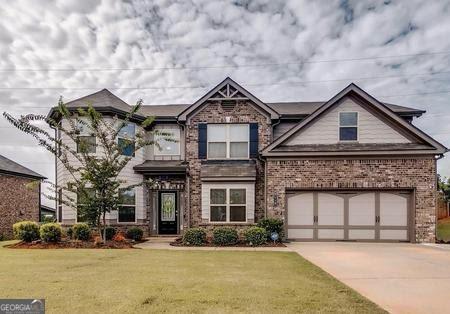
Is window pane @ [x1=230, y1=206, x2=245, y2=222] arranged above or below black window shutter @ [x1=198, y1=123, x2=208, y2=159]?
below

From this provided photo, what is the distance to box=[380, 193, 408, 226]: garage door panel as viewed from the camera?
46.1 ft

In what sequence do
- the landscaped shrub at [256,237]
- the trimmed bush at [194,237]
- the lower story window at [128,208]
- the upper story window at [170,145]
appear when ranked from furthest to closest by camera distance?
the upper story window at [170,145] < the lower story window at [128,208] < the trimmed bush at [194,237] < the landscaped shrub at [256,237]

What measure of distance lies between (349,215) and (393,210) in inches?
76.7

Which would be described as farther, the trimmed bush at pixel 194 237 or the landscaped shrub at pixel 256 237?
the trimmed bush at pixel 194 237

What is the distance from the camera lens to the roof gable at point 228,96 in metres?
15.8

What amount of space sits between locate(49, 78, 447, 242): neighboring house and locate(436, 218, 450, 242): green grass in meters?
3.14

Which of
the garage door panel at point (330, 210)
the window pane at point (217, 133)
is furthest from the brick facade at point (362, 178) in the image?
the window pane at point (217, 133)

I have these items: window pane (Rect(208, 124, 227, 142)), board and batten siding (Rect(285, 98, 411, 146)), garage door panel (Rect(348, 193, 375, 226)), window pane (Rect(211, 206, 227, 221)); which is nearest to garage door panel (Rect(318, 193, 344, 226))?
garage door panel (Rect(348, 193, 375, 226))

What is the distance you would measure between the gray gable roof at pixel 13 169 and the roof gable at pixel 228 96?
11.4m

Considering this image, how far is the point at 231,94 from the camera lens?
16.1 meters

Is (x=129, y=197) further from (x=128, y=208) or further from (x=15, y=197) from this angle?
(x=15, y=197)

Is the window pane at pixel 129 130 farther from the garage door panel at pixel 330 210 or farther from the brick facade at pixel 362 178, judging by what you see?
the garage door panel at pixel 330 210

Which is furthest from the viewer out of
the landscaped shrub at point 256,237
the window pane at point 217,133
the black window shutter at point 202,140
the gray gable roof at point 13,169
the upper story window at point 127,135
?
the gray gable roof at point 13,169

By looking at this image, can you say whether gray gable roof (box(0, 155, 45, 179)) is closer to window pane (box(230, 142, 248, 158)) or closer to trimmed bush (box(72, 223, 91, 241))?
trimmed bush (box(72, 223, 91, 241))
